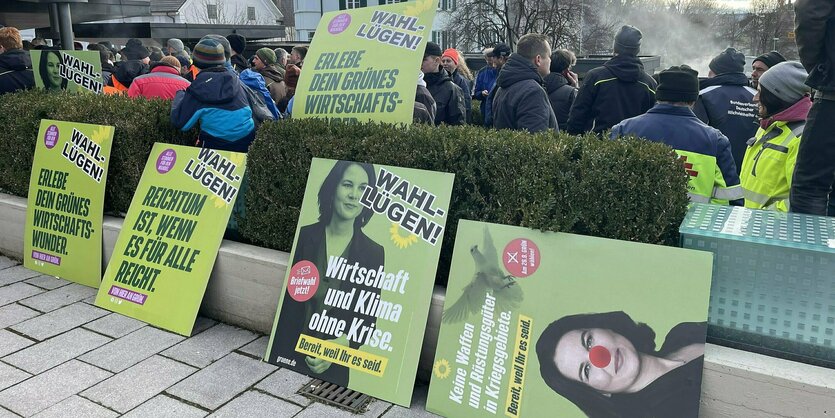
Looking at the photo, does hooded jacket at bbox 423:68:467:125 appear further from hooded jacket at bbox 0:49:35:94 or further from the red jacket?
hooded jacket at bbox 0:49:35:94

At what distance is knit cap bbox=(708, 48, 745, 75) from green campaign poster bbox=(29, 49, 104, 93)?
6.27 m

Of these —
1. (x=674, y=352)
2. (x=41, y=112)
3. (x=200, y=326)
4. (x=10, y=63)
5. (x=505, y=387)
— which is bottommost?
(x=200, y=326)

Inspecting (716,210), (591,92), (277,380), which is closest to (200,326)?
(277,380)

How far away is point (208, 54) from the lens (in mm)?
4699

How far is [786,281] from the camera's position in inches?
102

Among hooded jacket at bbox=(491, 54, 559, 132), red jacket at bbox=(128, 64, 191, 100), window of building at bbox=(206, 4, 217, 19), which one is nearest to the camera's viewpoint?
hooded jacket at bbox=(491, 54, 559, 132)

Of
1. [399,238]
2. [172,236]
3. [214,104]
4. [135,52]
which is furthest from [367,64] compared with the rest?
[135,52]

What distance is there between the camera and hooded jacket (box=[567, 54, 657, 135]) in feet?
17.9

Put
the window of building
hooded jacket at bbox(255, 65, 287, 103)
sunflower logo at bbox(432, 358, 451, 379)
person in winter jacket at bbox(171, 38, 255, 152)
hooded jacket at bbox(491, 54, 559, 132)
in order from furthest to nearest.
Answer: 1. the window of building
2. hooded jacket at bbox(255, 65, 287, 103)
3. hooded jacket at bbox(491, 54, 559, 132)
4. person in winter jacket at bbox(171, 38, 255, 152)
5. sunflower logo at bbox(432, 358, 451, 379)

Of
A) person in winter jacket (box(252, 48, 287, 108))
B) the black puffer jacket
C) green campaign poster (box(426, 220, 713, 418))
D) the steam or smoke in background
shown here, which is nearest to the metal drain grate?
green campaign poster (box(426, 220, 713, 418))

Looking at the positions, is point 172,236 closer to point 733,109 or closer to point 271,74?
point 271,74

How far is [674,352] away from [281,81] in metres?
5.97

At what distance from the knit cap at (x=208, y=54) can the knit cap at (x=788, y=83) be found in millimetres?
3694

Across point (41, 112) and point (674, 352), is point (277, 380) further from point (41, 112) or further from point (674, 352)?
point (41, 112)
